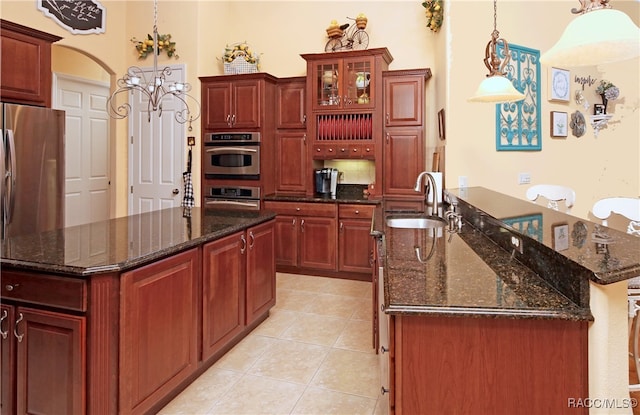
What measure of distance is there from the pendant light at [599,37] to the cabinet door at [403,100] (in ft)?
9.90

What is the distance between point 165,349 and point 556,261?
1.80 metres

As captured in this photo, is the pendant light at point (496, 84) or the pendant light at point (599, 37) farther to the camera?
the pendant light at point (496, 84)

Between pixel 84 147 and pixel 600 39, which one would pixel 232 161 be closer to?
pixel 84 147

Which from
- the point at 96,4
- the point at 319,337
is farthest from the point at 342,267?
the point at 96,4

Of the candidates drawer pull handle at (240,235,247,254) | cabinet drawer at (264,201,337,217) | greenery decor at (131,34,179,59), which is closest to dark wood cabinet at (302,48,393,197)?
cabinet drawer at (264,201,337,217)

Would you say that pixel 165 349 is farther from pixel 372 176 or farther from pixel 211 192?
pixel 372 176

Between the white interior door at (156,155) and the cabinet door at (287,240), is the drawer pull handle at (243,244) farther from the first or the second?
the white interior door at (156,155)

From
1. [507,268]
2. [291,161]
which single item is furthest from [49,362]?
[291,161]

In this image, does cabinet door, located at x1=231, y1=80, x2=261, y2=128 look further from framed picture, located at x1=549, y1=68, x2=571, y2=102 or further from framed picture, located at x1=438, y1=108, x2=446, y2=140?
framed picture, located at x1=549, y1=68, x2=571, y2=102

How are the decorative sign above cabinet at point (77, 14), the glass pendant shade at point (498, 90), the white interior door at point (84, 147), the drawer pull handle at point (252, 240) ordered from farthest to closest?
the white interior door at point (84, 147), the decorative sign above cabinet at point (77, 14), the drawer pull handle at point (252, 240), the glass pendant shade at point (498, 90)

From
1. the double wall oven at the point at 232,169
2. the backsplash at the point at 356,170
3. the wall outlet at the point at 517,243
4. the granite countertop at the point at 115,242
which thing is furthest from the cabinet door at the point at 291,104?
the wall outlet at the point at 517,243

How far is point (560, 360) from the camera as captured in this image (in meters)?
1.15

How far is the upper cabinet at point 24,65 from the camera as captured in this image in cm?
327

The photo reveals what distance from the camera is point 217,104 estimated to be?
496cm
